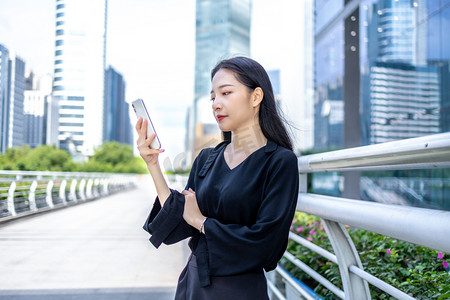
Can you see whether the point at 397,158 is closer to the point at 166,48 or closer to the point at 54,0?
the point at 166,48

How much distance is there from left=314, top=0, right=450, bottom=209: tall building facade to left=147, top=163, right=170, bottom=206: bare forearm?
6.15 metres

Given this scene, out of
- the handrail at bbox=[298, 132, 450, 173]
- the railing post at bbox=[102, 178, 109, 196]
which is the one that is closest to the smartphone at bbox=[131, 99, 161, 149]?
the handrail at bbox=[298, 132, 450, 173]

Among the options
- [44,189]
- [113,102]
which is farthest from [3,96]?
[44,189]

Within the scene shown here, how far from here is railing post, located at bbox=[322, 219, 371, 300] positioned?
3.86 feet

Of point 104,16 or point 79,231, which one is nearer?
point 104,16

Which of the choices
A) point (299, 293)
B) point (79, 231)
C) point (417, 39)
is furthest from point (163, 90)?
point (417, 39)

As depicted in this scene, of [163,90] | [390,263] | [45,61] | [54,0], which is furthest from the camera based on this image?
[54,0]

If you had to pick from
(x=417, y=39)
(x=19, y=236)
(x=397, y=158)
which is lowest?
(x=19, y=236)

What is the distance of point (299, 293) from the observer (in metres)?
1.77

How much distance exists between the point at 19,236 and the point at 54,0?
224 cm

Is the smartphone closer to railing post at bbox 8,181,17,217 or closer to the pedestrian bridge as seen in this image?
the pedestrian bridge

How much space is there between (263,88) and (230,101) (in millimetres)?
92

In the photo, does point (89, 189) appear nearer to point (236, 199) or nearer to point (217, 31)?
point (217, 31)

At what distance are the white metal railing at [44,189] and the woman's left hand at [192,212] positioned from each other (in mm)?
2422
